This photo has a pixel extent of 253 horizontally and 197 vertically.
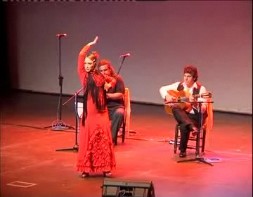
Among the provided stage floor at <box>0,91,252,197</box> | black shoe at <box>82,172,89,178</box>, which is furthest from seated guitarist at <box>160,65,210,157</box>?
black shoe at <box>82,172,89,178</box>

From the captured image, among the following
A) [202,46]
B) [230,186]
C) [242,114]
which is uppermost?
[202,46]

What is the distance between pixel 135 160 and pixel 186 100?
0.81 m

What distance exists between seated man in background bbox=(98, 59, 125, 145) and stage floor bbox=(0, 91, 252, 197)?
0.29 m

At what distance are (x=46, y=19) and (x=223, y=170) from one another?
239 inches

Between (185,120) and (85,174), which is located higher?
(185,120)

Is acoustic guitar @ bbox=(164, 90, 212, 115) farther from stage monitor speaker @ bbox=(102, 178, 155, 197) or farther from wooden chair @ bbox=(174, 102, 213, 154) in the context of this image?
stage monitor speaker @ bbox=(102, 178, 155, 197)

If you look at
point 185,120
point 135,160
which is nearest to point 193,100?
point 185,120

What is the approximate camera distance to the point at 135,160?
6355mm

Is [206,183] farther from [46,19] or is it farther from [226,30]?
[46,19]

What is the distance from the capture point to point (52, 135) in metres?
7.59

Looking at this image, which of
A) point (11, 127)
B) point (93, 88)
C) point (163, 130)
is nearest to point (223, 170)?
point (93, 88)

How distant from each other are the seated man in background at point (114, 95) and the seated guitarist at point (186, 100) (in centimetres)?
72

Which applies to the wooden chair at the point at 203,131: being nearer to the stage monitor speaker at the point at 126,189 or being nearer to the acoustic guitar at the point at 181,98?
the acoustic guitar at the point at 181,98

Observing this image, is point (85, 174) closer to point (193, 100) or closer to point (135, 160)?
point (135, 160)
